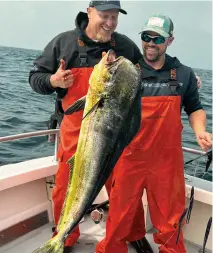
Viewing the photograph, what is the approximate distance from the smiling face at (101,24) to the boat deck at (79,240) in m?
2.20

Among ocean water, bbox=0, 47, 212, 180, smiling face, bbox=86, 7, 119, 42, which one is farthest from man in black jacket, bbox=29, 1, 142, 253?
ocean water, bbox=0, 47, 212, 180

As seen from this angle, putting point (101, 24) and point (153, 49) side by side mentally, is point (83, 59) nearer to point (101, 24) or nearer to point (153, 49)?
point (101, 24)

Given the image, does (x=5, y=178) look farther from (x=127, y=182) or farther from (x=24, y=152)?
(x=24, y=152)

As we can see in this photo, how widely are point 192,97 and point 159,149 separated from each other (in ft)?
2.08

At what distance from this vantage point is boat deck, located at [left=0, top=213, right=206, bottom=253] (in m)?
4.12

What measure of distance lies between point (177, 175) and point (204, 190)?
2.65 ft

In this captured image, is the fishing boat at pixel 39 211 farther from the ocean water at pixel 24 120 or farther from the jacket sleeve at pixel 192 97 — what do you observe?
the ocean water at pixel 24 120

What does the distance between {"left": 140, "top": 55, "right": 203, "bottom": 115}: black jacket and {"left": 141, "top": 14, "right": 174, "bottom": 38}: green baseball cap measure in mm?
267

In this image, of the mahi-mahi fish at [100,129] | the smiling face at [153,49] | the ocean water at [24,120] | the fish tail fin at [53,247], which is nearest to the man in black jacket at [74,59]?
the smiling face at [153,49]

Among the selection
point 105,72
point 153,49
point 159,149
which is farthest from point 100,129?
point 153,49

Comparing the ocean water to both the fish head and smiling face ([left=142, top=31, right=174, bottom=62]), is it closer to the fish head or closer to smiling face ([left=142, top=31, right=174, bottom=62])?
smiling face ([left=142, top=31, right=174, bottom=62])

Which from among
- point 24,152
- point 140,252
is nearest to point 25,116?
point 24,152

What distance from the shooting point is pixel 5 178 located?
160 inches

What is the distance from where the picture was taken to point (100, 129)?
103 inches
